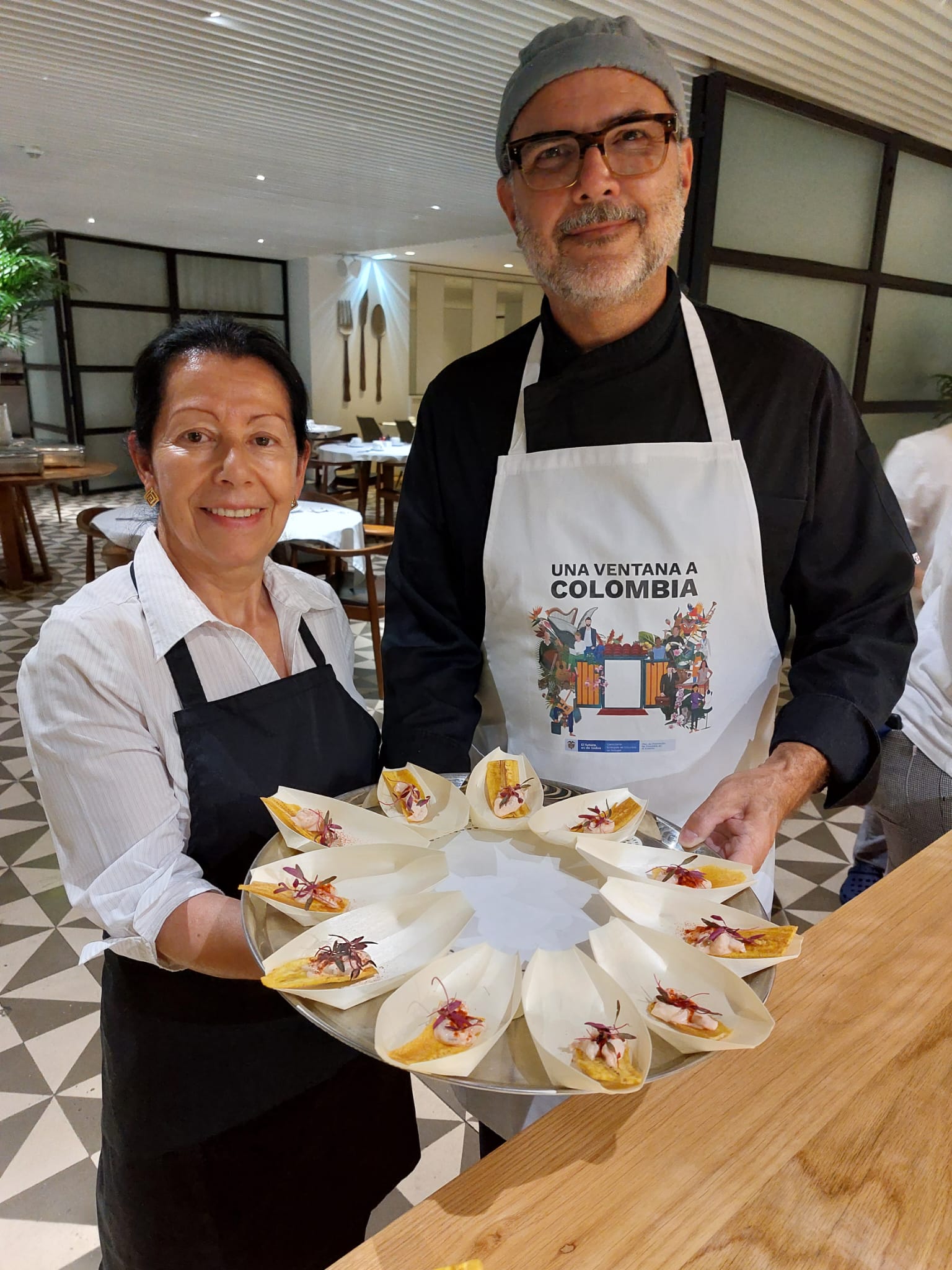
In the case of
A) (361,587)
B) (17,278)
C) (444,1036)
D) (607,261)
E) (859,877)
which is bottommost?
(859,877)

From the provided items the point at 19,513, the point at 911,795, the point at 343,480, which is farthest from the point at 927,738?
the point at 343,480

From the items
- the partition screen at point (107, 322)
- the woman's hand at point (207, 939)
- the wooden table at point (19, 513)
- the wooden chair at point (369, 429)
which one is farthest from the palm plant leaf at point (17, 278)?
the woman's hand at point (207, 939)

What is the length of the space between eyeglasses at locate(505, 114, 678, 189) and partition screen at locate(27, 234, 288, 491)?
9.91 meters

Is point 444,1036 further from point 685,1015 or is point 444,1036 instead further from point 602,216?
point 602,216

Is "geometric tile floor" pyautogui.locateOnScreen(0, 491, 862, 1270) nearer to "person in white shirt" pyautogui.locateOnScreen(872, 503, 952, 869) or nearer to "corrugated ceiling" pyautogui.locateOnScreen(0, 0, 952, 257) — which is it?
"person in white shirt" pyautogui.locateOnScreen(872, 503, 952, 869)

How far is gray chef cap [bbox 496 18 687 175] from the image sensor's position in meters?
1.11

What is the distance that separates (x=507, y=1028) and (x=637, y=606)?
2.19ft

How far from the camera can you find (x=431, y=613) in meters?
1.34

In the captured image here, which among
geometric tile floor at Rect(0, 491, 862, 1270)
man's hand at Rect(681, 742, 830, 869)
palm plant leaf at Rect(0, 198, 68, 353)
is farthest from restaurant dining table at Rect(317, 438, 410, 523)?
man's hand at Rect(681, 742, 830, 869)

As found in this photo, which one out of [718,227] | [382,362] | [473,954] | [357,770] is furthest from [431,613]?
[382,362]

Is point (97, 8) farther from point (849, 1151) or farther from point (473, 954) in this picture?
point (849, 1151)

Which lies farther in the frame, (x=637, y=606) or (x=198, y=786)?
(x=637, y=606)

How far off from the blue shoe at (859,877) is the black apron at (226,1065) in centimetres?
182

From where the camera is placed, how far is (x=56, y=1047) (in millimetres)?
2135
